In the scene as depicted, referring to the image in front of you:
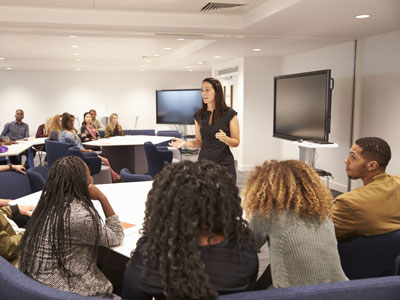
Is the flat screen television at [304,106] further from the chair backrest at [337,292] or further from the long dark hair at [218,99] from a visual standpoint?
the chair backrest at [337,292]

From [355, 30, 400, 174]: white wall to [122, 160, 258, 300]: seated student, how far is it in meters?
4.94

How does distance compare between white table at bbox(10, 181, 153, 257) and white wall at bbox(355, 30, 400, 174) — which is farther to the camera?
white wall at bbox(355, 30, 400, 174)

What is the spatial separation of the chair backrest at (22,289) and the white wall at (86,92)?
1210 cm

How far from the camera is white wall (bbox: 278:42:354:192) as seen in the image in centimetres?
647

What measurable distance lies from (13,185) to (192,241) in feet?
7.87

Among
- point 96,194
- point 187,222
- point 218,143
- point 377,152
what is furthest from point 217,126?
point 187,222

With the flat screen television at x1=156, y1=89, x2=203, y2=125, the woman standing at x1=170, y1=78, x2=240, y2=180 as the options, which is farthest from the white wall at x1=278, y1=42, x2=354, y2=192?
the flat screen television at x1=156, y1=89, x2=203, y2=125

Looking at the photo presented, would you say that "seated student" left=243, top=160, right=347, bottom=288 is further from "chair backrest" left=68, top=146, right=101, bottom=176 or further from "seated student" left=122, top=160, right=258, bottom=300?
"chair backrest" left=68, top=146, right=101, bottom=176

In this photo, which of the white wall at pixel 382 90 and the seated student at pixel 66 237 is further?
the white wall at pixel 382 90

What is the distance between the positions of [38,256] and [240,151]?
24.3 feet

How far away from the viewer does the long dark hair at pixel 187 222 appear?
3.86 ft

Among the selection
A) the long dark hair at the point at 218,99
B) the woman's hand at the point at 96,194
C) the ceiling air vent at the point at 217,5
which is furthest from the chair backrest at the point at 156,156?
the woman's hand at the point at 96,194

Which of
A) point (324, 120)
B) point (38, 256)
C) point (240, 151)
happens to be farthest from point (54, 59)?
point (38, 256)

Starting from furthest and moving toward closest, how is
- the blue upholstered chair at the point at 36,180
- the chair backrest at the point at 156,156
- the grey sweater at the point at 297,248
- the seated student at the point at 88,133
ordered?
1. the seated student at the point at 88,133
2. the chair backrest at the point at 156,156
3. the blue upholstered chair at the point at 36,180
4. the grey sweater at the point at 297,248
